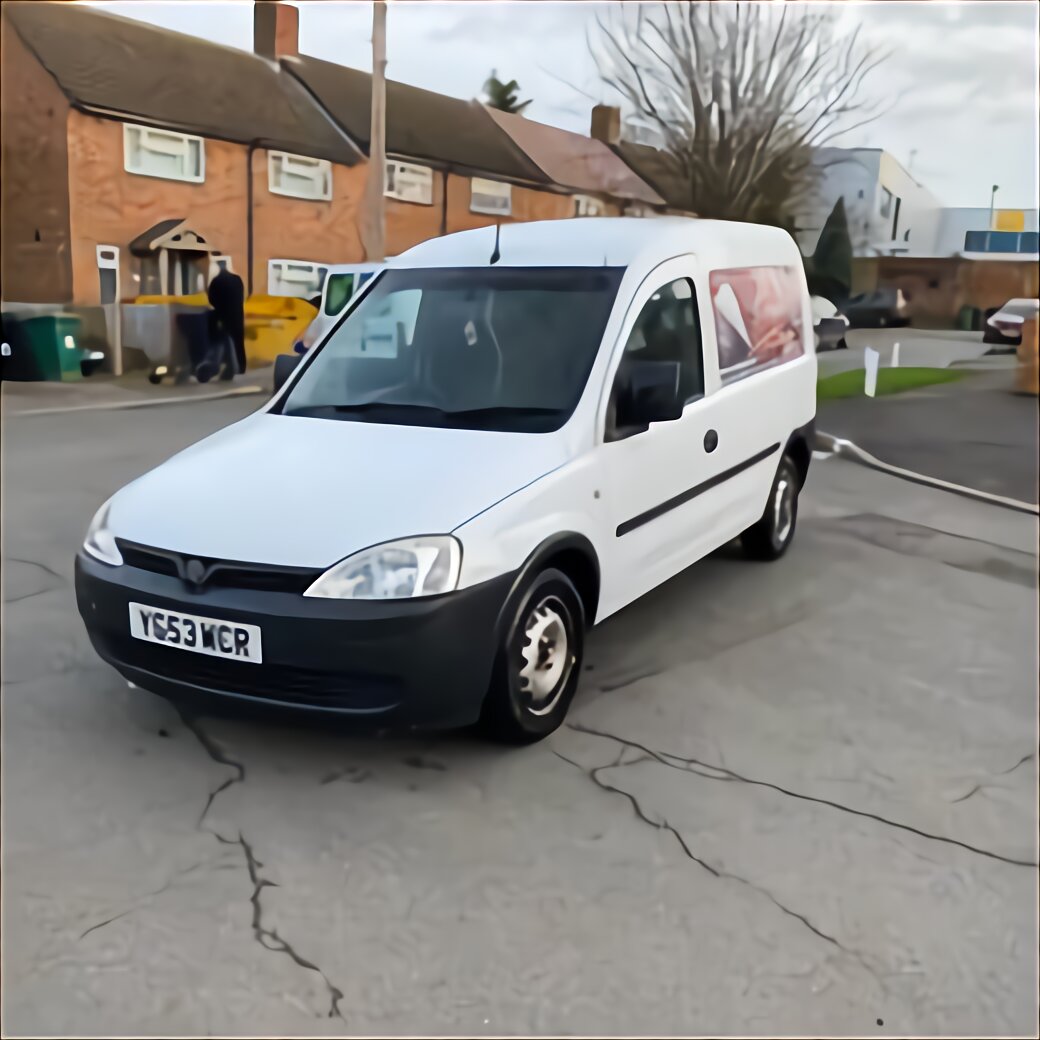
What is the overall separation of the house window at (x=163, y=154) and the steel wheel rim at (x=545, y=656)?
16446 millimetres

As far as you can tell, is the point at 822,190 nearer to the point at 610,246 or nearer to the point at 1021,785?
the point at 610,246

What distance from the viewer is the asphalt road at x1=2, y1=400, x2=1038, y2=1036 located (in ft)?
8.20

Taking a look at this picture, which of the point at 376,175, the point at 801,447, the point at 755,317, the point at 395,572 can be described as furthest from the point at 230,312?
the point at 395,572

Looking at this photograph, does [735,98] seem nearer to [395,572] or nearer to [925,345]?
[925,345]

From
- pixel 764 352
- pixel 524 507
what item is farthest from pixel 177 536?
pixel 764 352

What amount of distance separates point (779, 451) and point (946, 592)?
4.04 ft

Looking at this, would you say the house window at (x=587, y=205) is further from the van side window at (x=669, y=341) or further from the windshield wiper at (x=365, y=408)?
the windshield wiper at (x=365, y=408)

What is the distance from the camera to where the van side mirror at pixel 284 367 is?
4758mm

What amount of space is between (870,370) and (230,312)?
31.7 feet

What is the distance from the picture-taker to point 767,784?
11.6 feet

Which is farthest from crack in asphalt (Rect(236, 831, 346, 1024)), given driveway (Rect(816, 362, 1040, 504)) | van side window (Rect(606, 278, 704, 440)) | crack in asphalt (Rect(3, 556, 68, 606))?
driveway (Rect(816, 362, 1040, 504))

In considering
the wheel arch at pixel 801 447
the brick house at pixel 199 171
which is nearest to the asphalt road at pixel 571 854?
the wheel arch at pixel 801 447

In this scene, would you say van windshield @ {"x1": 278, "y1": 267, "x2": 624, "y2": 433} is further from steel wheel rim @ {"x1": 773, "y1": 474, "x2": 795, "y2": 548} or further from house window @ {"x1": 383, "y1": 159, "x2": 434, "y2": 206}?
house window @ {"x1": 383, "y1": 159, "x2": 434, "y2": 206}

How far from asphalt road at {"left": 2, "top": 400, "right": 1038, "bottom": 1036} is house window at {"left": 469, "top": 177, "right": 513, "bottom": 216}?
13.9 m
